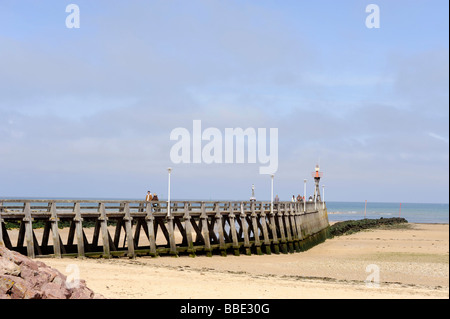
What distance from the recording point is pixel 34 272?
39.9 feet

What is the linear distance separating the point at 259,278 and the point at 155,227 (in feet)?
42.7

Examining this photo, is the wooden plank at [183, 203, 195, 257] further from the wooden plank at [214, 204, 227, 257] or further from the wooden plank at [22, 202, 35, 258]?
the wooden plank at [22, 202, 35, 258]

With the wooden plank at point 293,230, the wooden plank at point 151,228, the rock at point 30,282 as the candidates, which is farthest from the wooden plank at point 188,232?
the rock at point 30,282

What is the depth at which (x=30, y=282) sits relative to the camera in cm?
1182

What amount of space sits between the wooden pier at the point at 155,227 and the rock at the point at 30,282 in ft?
35.9

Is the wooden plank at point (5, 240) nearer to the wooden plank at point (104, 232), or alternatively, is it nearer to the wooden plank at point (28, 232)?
the wooden plank at point (28, 232)

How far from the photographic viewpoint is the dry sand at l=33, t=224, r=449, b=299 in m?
15.9

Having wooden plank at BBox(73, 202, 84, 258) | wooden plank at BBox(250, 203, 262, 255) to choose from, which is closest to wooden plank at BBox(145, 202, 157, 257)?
wooden plank at BBox(73, 202, 84, 258)

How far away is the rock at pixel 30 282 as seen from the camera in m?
11.2

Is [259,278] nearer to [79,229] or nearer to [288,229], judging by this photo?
[79,229]

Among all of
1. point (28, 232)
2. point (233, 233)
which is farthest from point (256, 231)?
point (28, 232)

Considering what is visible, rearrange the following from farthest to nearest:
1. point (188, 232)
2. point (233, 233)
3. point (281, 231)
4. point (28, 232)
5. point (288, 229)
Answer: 1. point (288, 229)
2. point (281, 231)
3. point (233, 233)
4. point (188, 232)
5. point (28, 232)

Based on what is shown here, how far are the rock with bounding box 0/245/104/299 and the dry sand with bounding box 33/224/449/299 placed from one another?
2101 millimetres

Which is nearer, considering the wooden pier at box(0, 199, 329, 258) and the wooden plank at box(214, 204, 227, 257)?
the wooden pier at box(0, 199, 329, 258)
